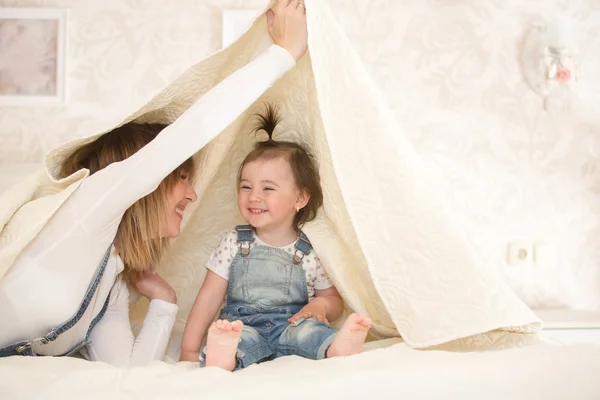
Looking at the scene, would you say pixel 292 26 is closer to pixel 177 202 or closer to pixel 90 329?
pixel 177 202

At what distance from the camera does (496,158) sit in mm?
2152

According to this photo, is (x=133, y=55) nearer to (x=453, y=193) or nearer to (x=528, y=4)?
(x=453, y=193)

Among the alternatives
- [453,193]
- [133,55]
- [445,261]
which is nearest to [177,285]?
[445,261]

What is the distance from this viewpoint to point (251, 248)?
4.84 feet

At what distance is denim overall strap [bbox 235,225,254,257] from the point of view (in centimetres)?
147

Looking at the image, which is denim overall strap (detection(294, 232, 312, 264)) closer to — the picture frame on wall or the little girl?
the little girl

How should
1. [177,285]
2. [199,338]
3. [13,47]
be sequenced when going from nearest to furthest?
[199,338]
[177,285]
[13,47]

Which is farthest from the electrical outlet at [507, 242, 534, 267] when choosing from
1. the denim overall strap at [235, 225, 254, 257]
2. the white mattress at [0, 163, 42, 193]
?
the white mattress at [0, 163, 42, 193]

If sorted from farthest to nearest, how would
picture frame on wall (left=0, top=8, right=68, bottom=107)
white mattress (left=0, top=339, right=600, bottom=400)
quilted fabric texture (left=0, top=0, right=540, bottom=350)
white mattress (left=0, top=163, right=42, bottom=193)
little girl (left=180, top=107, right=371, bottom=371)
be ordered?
picture frame on wall (left=0, top=8, right=68, bottom=107) < white mattress (left=0, top=163, right=42, bottom=193) < little girl (left=180, top=107, right=371, bottom=371) < quilted fabric texture (left=0, top=0, right=540, bottom=350) < white mattress (left=0, top=339, right=600, bottom=400)

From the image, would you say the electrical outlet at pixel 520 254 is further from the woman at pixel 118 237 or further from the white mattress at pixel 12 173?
the white mattress at pixel 12 173

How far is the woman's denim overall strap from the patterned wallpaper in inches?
33.7

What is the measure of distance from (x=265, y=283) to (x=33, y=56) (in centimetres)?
127

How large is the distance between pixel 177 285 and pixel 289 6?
759 mm

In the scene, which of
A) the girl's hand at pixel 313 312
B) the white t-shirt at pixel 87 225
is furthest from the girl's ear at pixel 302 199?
the white t-shirt at pixel 87 225
